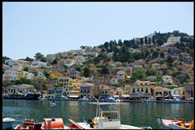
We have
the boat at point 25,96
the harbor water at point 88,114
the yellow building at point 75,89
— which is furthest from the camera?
the yellow building at point 75,89

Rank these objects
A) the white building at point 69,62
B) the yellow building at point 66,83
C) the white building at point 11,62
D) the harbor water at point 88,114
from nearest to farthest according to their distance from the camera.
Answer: the harbor water at point 88,114 < the yellow building at point 66,83 < the white building at point 11,62 < the white building at point 69,62

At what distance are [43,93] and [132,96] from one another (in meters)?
34.8

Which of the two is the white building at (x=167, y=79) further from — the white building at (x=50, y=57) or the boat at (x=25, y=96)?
the white building at (x=50, y=57)

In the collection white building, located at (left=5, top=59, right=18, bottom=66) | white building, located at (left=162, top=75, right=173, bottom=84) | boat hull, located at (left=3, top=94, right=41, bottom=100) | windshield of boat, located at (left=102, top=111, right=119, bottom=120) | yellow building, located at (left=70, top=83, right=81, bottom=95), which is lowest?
boat hull, located at (left=3, top=94, right=41, bottom=100)

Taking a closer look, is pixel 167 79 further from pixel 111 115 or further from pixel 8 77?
pixel 111 115

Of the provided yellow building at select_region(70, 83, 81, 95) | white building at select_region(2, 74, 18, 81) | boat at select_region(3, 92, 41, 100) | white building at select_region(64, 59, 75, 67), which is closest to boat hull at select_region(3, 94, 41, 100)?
boat at select_region(3, 92, 41, 100)

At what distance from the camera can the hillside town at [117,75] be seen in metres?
86.2

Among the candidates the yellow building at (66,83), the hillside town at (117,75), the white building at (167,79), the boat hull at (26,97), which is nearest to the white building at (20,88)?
the hillside town at (117,75)

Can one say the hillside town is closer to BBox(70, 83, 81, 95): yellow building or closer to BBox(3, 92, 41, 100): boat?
BBox(70, 83, 81, 95): yellow building

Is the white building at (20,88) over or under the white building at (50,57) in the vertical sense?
under

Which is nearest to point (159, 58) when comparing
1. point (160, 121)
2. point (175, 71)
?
point (175, 71)

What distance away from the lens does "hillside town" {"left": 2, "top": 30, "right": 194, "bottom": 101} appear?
283ft

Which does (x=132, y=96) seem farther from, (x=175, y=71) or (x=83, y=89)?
(x=175, y=71)

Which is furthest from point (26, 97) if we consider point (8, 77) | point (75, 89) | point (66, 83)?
point (8, 77)
